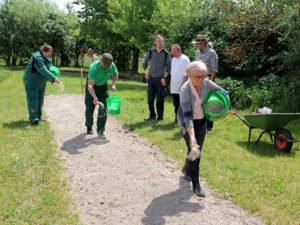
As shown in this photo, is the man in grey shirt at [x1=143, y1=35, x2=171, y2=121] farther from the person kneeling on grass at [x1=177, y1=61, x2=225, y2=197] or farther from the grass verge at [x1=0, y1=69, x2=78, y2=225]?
the person kneeling on grass at [x1=177, y1=61, x2=225, y2=197]

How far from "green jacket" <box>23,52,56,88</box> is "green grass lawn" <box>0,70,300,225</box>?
3.24ft

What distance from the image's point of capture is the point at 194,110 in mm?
4988

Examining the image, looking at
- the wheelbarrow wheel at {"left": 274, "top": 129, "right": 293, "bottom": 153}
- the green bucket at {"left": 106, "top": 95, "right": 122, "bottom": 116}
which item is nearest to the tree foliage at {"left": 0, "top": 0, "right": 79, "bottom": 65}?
the green bucket at {"left": 106, "top": 95, "right": 122, "bottom": 116}

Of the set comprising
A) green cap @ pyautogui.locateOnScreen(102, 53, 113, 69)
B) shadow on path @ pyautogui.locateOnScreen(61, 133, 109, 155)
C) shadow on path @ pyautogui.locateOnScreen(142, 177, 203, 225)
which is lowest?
shadow on path @ pyautogui.locateOnScreen(142, 177, 203, 225)

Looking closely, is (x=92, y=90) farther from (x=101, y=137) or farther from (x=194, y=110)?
(x=194, y=110)

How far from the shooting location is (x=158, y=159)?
6836mm

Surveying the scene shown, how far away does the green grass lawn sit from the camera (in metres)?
4.64

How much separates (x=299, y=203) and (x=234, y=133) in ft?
13.2

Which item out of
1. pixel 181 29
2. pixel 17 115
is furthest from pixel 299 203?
pixel 181 29

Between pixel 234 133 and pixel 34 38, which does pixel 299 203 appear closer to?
pixel 234 133

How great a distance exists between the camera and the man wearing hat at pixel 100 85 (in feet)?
24.6

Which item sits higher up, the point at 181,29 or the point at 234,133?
the point at 181,29

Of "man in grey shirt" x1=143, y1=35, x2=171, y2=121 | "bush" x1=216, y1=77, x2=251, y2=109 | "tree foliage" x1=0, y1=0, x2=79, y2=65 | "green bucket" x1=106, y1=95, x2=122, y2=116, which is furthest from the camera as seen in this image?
"tree foliage" x1=0, y1=0, x2=79, y2=65

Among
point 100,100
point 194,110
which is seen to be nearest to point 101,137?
point 100,100
